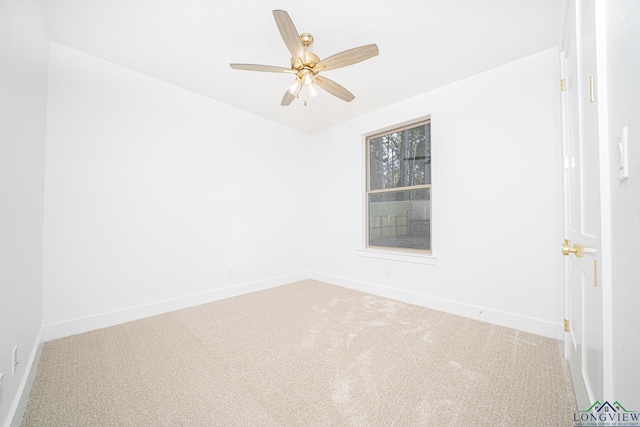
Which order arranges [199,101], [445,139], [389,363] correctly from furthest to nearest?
→ [199,101], [445,139], [389,363]

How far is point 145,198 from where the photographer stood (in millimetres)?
2836

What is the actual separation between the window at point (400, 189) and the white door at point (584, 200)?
1.56 m

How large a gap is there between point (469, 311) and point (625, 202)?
2.42 meters

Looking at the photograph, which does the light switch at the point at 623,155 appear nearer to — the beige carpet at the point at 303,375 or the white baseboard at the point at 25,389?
the beige carpet at the point at 303,375

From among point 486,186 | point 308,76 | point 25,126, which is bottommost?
point 486,186

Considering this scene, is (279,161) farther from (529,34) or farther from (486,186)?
(529,34)

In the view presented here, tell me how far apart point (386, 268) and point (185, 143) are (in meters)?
3.07

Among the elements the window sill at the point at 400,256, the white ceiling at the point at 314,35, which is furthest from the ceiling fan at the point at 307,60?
the window sill at the point at 400,256

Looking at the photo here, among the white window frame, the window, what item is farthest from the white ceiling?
the window

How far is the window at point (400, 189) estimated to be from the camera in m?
3.28

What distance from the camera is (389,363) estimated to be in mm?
1864

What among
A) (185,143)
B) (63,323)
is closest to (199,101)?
(185,143)
